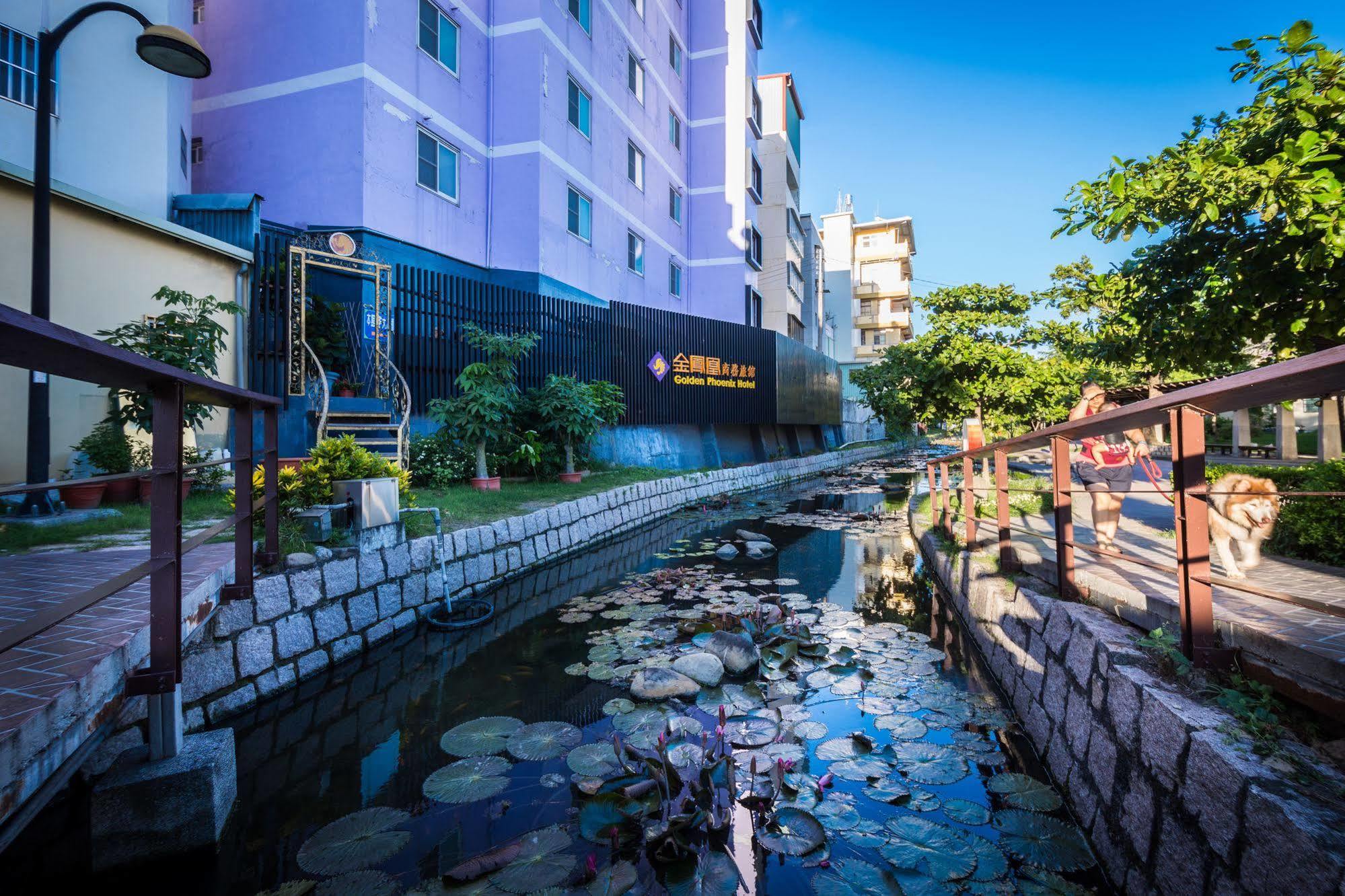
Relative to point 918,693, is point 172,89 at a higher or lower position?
higher

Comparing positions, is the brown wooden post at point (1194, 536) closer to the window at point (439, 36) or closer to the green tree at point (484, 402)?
the green tree at point (484, 402)

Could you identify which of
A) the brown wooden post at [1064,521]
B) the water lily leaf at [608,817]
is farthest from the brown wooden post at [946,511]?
the water lily leaf at [608,817]

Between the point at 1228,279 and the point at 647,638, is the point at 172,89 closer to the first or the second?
the point at 647,638

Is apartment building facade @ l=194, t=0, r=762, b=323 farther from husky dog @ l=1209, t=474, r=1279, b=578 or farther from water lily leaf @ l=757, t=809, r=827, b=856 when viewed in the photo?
husky dog @ l=1209, t=474, r=1279, b=578

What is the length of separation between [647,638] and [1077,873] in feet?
11.4

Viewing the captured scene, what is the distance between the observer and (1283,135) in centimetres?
411

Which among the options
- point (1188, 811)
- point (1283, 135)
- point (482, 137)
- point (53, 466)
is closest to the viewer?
point (1188, 811)

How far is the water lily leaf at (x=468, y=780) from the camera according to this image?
127 inches

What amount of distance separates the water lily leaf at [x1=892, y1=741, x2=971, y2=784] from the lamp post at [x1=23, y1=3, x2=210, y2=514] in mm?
7618

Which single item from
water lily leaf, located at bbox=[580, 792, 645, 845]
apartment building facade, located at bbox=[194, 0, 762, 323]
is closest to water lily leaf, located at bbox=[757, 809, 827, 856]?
water lily leaf, located at bbox=[580, 792, 645, 845]

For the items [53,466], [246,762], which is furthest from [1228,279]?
[53,466]

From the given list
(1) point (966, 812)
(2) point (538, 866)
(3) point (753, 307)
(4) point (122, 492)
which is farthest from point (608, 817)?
(3) point (753, 307)

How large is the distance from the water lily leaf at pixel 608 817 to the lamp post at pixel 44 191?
632 centimetres

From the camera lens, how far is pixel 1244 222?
4504 mm
